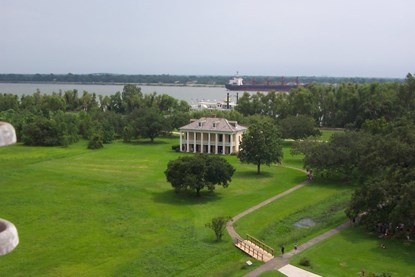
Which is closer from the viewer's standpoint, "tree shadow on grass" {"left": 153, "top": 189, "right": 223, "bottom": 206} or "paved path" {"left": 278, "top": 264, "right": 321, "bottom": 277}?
"paved path" {"left": 278, "top": 264, "right": 321, "bottom": 277}

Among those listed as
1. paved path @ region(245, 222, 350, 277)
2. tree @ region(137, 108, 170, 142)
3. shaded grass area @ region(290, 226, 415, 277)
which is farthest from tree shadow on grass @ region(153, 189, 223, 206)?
tree @ region(137, 108, 170, 142)

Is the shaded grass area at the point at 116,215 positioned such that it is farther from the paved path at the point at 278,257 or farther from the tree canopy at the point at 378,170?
the tree canopy at the point at 378,170

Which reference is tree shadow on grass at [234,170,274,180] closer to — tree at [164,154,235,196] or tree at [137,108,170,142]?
tree at [164,154,235,196]

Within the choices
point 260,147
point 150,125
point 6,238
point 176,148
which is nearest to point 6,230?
point 6,238

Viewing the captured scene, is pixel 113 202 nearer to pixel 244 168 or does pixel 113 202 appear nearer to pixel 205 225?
pixel 205 225

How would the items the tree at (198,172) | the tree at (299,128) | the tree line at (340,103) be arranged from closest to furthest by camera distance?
the tree at (198,172) → the tree at (299,128) → the tree line at (340,103)

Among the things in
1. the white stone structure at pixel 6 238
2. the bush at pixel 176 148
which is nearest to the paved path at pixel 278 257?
the white stone structure at pixel 6 238
